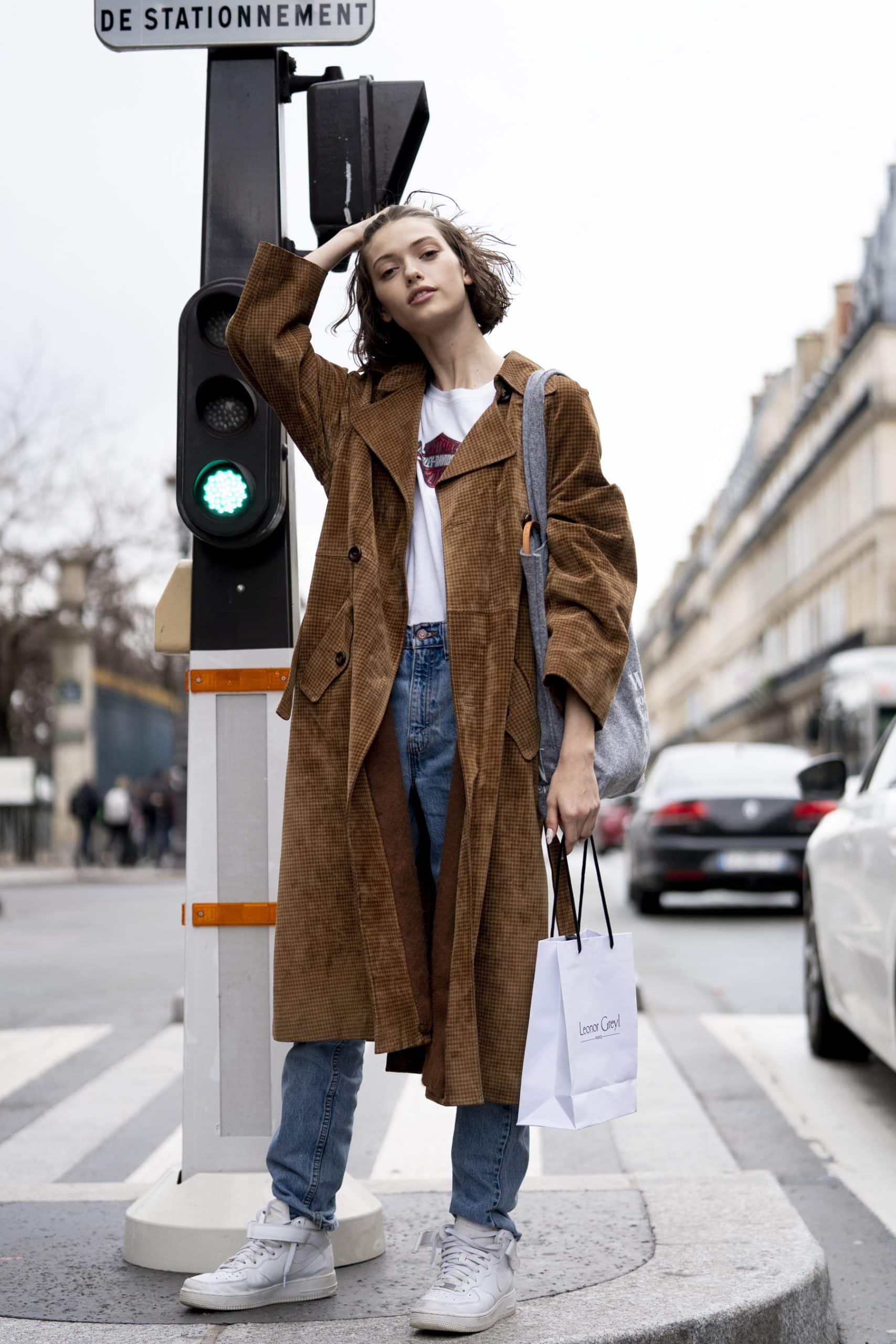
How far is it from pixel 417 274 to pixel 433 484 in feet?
1.28

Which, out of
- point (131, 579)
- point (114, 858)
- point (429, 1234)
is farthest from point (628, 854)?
point (131, 579)

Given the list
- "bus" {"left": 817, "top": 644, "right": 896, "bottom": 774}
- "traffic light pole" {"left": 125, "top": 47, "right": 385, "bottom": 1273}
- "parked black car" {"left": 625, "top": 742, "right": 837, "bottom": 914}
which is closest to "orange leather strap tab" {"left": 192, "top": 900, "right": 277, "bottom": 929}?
"traffic light pole" {"left": 125, "top": 47, "right": 385, "bottom": 1273}

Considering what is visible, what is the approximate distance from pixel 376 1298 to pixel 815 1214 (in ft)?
5.80

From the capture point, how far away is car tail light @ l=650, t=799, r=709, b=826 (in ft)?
50.9

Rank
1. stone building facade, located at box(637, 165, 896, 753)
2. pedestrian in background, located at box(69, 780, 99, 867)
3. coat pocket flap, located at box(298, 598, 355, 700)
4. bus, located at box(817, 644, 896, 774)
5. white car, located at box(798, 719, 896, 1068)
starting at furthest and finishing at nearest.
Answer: stone building facade, located at box(637, 165, 896, 753), pedestrian in background, located at box(69, 780, 99, 867), bus, located at box(817, 644, 896, 774), white car, located at box(798, 719, 896, 1068), coat pocket flap, located at box(298, 598, 355, 700)

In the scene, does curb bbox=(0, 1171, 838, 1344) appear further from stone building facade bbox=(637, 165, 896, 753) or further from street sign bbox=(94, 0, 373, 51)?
stone building facade bbox=(637, 165, 896, 753)

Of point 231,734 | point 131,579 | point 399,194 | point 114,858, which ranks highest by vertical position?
point 131,579

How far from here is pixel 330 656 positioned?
10.2ft

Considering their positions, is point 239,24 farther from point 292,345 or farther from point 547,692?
point 547,692

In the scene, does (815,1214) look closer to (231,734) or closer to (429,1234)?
(429,1234)

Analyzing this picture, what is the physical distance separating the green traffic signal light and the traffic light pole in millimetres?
25

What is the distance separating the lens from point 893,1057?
5.36m

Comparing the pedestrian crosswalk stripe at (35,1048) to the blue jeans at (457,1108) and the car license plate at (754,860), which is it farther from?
the car license plate at (754,860)

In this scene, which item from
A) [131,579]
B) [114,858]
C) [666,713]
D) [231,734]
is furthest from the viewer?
[666,713]
